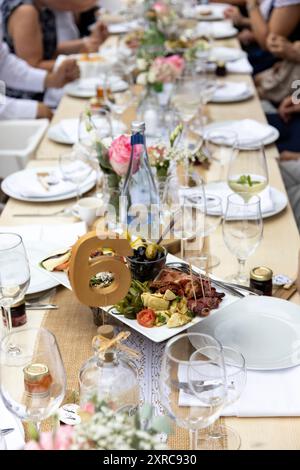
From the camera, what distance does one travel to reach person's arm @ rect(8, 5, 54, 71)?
340 centimetres

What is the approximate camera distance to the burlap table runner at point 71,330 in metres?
1.25

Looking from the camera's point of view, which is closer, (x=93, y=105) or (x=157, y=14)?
(x=93, y=105)

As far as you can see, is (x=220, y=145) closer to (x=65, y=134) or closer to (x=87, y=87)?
(x=65, y=134)

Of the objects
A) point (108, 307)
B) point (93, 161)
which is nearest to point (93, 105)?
point (93, 161)

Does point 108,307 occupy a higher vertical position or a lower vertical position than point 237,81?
higher

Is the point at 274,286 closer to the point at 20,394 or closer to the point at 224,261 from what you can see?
the point at 224,261

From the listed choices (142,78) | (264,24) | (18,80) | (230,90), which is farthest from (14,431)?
(264,24)

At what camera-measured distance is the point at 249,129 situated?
8.01 feet

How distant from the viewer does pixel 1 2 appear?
3430 mm

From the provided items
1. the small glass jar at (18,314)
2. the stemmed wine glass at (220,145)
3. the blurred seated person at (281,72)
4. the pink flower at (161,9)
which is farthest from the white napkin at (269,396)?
the blurred seated person at (281,72)

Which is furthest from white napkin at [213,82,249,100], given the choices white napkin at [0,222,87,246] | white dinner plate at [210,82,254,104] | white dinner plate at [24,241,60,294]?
white dinner plate at [24,241,60,294]

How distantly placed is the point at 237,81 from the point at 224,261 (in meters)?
1.71

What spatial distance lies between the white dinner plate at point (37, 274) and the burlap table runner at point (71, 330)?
32mm

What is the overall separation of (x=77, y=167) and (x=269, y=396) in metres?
1.00
